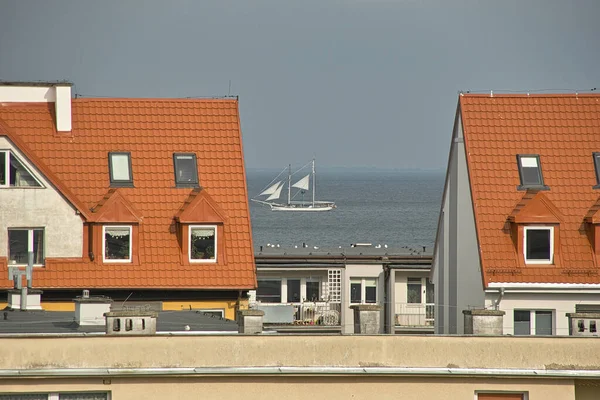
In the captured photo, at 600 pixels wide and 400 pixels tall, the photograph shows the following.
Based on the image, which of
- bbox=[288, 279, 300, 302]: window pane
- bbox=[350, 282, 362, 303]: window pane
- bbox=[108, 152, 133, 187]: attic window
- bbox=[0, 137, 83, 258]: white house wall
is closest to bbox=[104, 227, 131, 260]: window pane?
bbox=[0, 137, 83, 258]: white house wall

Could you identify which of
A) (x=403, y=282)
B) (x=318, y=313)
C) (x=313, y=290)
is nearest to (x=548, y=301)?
(x=318, y=313)

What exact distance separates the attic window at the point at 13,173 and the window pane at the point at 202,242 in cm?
473

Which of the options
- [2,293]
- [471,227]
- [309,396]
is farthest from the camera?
[471,227]

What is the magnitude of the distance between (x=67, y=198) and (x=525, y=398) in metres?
19.4

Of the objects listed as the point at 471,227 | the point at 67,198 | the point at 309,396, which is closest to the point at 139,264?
the point at 67,198

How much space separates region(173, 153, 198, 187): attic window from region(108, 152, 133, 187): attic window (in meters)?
1.42

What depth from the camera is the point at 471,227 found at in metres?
42.1

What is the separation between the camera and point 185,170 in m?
43.1

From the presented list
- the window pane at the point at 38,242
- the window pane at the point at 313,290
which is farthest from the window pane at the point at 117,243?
the window pane at the point at 313,290

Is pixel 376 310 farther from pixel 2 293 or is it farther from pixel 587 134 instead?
pixel 587 134

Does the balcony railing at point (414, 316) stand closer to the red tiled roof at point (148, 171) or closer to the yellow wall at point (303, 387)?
the red tiled roof at point (148, 171)

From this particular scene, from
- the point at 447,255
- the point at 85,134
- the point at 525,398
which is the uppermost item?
the point at 85,134

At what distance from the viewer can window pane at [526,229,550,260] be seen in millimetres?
40625

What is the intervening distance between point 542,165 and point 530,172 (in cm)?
49
